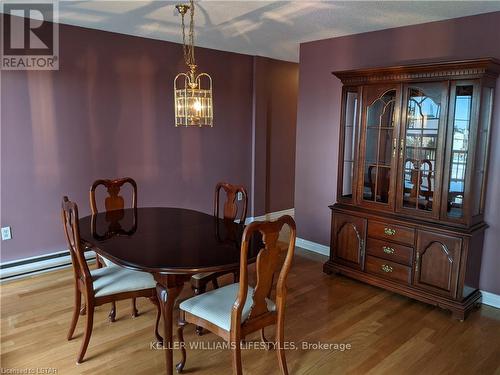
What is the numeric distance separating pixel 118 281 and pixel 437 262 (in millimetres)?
2322

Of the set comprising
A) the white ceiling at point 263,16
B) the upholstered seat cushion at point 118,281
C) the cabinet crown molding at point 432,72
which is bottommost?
the upholstered seat cushion at point 118,281

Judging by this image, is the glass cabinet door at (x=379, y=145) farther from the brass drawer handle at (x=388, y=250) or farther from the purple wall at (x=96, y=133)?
the purple wall at (x=96, y=133)

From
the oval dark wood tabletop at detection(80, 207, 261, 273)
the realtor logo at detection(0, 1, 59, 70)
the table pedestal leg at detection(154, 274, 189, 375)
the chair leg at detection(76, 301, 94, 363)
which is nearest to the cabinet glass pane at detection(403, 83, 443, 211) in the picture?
the oval dark wood tabletop at detection(80, 207, 261, 273)

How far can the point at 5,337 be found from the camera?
8.57 ft

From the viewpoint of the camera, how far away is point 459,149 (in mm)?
2984

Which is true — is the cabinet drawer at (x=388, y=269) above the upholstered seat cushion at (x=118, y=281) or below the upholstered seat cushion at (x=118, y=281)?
below

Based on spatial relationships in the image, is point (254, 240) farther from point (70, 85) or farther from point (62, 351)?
point (70, 85)

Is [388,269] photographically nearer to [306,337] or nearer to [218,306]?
[306,337]

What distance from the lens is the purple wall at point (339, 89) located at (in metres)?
3.13

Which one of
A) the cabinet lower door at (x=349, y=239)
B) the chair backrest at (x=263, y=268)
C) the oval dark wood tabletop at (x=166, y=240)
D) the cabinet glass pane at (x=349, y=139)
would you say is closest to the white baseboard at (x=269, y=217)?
the cabinet lower door at (x=349, y=239)

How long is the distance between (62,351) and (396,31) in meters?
3.63

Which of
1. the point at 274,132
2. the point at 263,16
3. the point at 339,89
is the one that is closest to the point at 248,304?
the point at 263,16

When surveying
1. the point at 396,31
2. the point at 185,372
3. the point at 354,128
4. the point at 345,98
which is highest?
the point at 396,31

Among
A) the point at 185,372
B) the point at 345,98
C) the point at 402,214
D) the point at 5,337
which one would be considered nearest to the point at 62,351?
the point at 5,337
